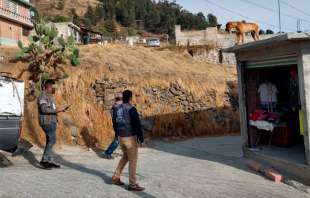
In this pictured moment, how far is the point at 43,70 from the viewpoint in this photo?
1567 cm

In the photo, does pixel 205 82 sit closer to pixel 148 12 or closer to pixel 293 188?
pixel 293 188

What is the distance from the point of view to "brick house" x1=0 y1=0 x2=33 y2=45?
35.3 m

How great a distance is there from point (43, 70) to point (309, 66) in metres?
10.1

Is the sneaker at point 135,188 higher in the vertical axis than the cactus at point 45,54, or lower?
lower

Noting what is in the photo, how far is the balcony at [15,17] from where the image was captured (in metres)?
35.5

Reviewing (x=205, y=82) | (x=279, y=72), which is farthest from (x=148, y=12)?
(x=279, y=72)

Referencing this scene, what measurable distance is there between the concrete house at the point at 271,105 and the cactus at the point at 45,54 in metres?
7.08

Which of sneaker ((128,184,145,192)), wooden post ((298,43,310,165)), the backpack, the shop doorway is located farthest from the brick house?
wooden post ((298,43,310,165))

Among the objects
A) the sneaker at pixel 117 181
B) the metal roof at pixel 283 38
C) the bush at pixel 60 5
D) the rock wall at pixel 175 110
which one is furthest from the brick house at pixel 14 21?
the bush at pixel 60 5

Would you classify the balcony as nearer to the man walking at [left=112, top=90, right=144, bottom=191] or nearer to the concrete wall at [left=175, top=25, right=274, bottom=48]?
the concrete wall at [left=175, top=25, right=274, bottom=48]

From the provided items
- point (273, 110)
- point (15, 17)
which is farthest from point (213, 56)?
point (15, 17)

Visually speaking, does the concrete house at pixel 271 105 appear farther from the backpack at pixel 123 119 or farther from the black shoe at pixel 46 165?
the black shoe at pixel 46 165

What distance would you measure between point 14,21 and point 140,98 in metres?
25.2

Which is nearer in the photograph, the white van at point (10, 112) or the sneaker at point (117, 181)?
the sneaker at point (117, 181)
